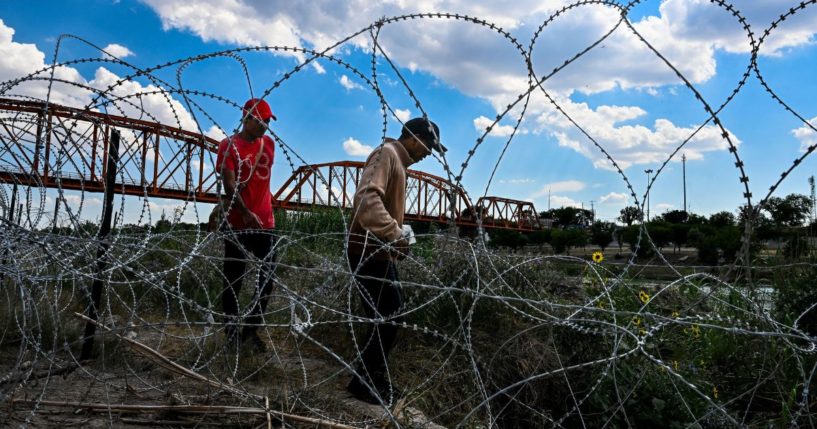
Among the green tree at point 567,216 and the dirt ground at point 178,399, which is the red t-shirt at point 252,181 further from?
the green tree at point 567,216

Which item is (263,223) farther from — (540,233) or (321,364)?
(540,233)

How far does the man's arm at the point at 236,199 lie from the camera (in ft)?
12.2

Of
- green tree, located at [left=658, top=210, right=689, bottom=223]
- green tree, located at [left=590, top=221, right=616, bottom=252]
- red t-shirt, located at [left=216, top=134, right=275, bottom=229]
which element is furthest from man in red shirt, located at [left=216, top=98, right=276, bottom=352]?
green tree, located at [left=658, top=210, right=689, bottom=223]

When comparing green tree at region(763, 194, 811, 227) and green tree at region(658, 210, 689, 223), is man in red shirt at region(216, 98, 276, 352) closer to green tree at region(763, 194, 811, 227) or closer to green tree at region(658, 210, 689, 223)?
green tree at region(763, 194, 811, 227)

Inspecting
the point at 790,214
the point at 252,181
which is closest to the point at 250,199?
the point at 252,181

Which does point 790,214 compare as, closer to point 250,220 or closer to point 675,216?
point 250,220

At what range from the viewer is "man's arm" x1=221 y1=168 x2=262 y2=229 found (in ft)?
12.2

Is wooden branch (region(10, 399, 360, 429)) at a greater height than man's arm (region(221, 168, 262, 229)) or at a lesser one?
lesser

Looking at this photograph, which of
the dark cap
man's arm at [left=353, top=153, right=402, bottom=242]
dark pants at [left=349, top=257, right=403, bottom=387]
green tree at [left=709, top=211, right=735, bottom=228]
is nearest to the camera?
man's arm at [left=353, top=153, right=402, bottom=242]

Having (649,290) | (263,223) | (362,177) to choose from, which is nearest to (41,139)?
(263,223)

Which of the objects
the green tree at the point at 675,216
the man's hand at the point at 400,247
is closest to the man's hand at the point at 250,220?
the man's hand at the point at 400,247

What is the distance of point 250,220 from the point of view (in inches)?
151

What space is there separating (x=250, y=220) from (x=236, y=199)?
0.17 meters

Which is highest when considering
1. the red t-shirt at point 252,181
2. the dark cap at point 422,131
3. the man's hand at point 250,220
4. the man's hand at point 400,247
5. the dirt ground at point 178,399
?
the dark cap at point 422,131
